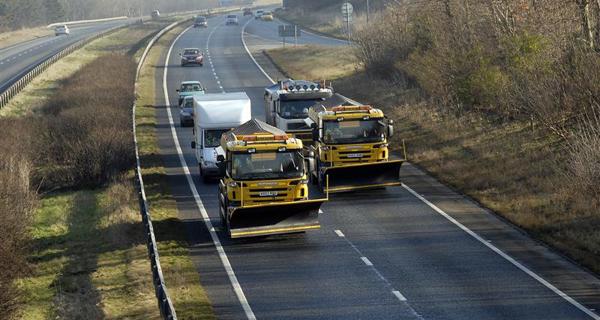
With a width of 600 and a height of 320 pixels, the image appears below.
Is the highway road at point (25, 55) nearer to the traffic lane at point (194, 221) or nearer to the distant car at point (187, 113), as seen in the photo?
the traffic lane at point (194, 221)

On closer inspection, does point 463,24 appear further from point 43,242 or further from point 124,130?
point 43,242

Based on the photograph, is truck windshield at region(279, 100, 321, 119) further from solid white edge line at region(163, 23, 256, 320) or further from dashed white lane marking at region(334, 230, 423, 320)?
dashed white lane marking at region(334, 230, 423, 320)

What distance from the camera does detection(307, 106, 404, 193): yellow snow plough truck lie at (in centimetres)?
2748

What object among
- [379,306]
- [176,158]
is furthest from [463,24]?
[379,306]

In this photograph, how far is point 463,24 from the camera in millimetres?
40719

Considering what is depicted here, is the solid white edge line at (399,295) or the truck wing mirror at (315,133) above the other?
the truck wing mirror at (315,133)

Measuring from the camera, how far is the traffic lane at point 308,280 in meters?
17.9

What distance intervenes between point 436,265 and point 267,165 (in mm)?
4992

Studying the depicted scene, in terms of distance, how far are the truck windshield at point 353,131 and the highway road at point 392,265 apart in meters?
1.69

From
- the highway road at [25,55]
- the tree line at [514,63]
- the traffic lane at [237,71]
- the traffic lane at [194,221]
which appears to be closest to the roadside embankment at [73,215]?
the traffic lane at [194,221]

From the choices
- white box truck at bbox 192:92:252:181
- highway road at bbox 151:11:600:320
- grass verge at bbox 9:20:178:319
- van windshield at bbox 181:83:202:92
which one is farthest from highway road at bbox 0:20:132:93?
highway road at bbox 151:11:600:320

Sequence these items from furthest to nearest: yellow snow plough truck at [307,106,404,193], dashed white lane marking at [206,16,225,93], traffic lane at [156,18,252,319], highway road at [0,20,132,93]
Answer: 1. highway road at [0,20,132,93]
2. dashed white lane marking at [206,16,225,93]
3. yellow snow plough truck at [307,106,404,193]
4. traffic lane at [156,18,252,319]

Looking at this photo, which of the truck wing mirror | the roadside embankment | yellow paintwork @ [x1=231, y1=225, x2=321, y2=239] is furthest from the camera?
the truck wing mirror

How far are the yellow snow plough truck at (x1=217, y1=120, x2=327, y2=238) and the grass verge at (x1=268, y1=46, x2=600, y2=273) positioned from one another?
Answer: 5.89 meters
